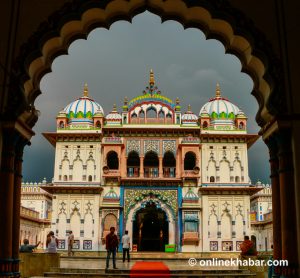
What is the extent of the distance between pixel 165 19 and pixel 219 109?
1057 inches

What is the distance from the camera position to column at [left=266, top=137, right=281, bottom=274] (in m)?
8.44

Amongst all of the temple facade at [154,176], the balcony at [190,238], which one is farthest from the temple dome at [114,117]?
the balcony at [190,238]

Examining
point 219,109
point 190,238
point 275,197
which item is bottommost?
point 190,238

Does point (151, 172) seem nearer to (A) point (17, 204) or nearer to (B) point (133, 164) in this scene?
(B) point (133, 164)

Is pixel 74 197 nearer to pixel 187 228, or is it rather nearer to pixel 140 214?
pixel 140 214

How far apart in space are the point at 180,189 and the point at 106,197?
5236mm

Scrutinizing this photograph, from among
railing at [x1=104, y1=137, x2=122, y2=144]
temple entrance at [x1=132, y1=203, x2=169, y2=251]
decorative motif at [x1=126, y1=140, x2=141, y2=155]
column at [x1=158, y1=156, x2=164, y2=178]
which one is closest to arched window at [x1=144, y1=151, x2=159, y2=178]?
column at [x1=158, y1=156, x2=164, y2=178]

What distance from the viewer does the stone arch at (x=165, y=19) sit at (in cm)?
839

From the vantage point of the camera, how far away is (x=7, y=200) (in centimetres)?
801

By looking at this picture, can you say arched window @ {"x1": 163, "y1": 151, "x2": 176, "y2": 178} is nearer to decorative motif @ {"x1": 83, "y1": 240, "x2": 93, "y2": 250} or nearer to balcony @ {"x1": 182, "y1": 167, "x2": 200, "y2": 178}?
balcony @ {"x1": 182, "y1": 167, "x2": 200, "y2": 178}

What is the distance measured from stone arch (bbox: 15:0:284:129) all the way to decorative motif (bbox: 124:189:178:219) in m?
24.5

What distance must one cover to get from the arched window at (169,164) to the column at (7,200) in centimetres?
2623

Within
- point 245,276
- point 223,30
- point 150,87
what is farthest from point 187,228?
point 223,30

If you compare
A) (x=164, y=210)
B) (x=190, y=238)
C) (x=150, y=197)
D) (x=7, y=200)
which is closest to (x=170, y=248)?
(x=190, y=238)
